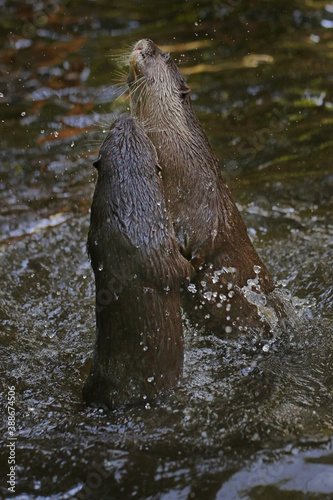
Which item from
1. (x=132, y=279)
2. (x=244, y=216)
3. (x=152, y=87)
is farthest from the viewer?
(x=244, y=216)

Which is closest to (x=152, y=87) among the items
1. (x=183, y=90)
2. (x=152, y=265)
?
(x=183, y=90)

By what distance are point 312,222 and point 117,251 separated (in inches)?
102

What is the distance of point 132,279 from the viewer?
2.55 m

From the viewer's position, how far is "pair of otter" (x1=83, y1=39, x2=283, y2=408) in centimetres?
257

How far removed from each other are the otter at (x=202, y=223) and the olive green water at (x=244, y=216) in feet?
0.48

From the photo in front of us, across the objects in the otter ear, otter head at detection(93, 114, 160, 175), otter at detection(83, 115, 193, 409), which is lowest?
otter at detection(83, 115, 193, 409)

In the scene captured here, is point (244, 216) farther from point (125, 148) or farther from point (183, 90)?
point (125, 148)

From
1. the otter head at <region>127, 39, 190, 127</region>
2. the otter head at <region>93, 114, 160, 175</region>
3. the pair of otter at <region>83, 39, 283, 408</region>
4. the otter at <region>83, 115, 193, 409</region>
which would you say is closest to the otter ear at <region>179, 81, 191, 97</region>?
the otter head at <region>127, 39, 190, 127</region>

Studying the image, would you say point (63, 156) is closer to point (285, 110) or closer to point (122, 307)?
point (285, 110)

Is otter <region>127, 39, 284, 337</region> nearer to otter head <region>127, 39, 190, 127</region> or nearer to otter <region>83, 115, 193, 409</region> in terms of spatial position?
otter head <region>127, 39, 190, 127</region>

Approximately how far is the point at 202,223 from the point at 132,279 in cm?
75

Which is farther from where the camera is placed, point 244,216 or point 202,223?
Answer: point 244,216

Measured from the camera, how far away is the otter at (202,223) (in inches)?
126

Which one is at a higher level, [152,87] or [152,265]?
[152,87]
